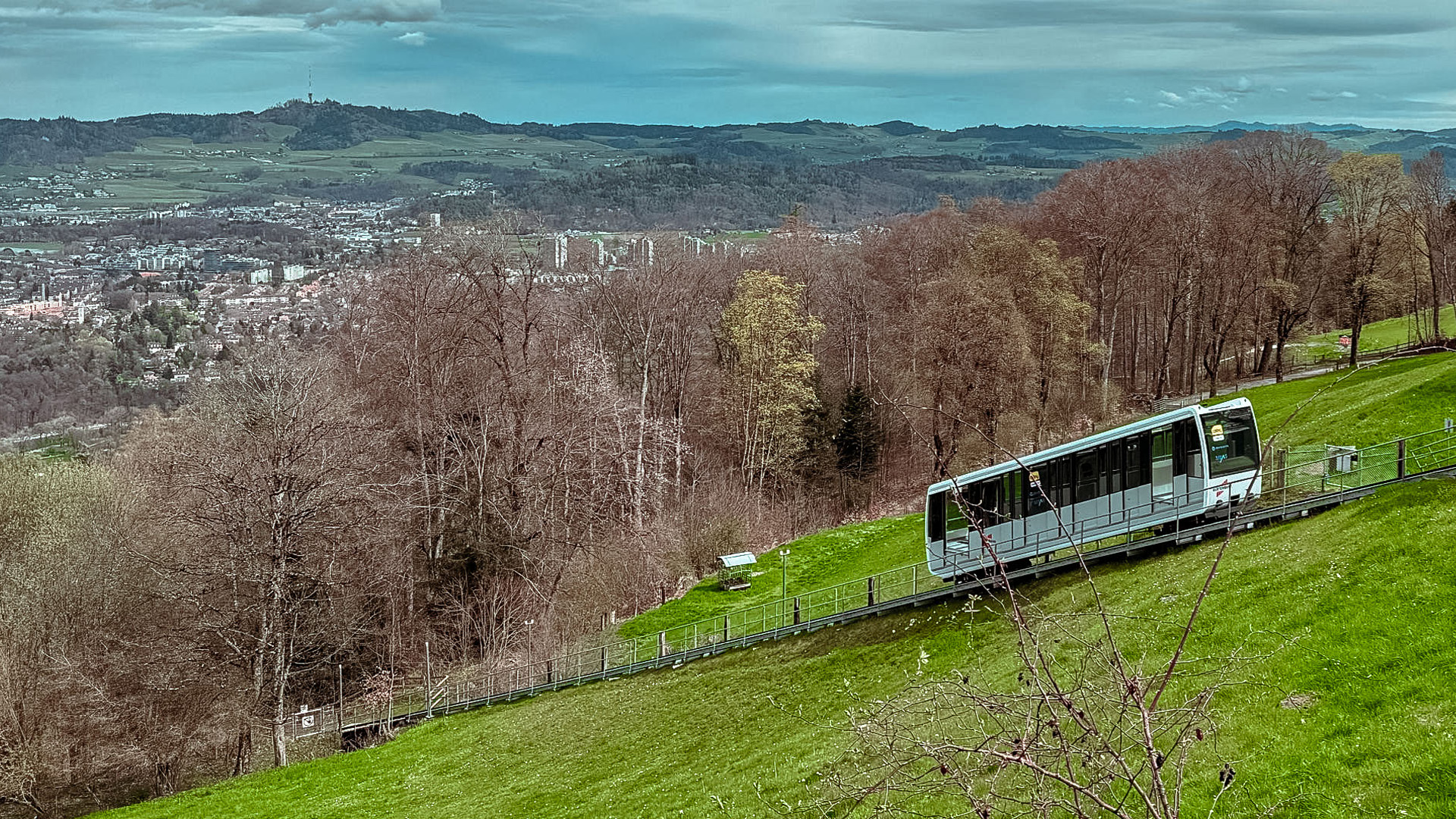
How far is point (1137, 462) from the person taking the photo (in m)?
25.9

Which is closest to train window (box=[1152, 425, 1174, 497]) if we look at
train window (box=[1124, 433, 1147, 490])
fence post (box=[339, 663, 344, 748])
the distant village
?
train window (box=[1124, 433, 1147, 490])

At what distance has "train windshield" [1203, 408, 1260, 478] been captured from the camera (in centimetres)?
2558

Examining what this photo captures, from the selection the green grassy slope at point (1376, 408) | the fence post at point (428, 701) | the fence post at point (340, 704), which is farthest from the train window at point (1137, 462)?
the fence post at point (340, 704)

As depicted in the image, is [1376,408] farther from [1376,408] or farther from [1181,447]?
[1181,447]

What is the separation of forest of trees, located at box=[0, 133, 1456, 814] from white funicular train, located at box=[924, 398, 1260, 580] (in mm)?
2872

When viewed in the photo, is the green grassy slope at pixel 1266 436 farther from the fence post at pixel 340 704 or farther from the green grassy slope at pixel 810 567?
the fence post at pixel 340 704

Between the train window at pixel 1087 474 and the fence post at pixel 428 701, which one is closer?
the train window at pixel 1087 474

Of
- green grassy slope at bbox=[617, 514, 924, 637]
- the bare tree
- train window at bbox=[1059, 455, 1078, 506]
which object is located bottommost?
green grassy slope at bbox=[617, 514, 924, 637]

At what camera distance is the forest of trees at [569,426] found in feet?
115

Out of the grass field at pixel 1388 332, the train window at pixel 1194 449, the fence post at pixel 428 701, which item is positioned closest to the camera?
the train window at pixel 1194 449

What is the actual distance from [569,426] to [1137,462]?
83.9 ft

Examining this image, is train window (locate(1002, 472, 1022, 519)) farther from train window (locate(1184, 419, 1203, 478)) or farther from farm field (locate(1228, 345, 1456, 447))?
farm field (locate(1228, 345, 1456, 447))

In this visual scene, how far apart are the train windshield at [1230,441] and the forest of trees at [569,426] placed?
6.56 metres

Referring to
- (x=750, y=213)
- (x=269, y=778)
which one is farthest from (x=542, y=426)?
(x=750, y=213)
